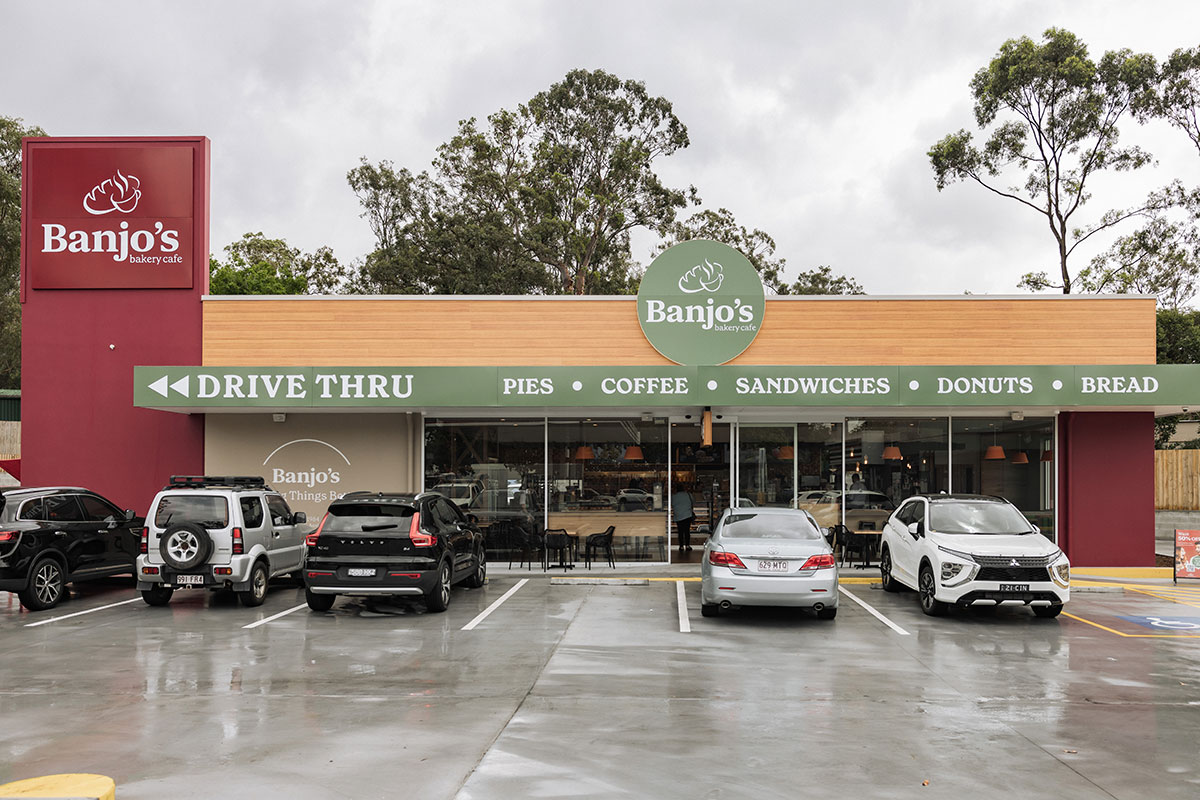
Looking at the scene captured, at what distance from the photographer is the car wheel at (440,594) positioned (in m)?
13.0

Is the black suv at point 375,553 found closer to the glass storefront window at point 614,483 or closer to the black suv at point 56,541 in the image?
the black suv at point 56,541

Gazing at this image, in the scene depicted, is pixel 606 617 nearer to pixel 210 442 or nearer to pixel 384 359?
pixel 384 359

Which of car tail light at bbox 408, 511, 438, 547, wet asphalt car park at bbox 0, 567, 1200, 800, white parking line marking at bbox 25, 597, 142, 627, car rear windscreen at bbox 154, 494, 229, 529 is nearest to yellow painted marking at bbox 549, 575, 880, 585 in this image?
wet asphalt car park at bbox 0, 567, 1200, 800

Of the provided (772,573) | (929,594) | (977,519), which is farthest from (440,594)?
(977,519)

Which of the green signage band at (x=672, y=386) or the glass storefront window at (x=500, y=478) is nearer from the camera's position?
the green signage band at (x=672, y=386)

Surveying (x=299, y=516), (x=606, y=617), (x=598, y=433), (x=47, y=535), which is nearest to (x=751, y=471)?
(x=598, y=433)

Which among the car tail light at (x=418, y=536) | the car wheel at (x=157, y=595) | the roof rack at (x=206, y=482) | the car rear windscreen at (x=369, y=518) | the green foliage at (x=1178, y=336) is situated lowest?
the car wheel at (x=157, y=595)

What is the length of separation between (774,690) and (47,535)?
35.5ft

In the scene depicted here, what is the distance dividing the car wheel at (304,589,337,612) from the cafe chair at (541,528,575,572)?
16.4ft

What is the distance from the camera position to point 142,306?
18547 millimetres

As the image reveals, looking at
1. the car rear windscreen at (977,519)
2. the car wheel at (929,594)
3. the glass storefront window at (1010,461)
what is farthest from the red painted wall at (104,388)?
the glass storefront window at (1010,461)

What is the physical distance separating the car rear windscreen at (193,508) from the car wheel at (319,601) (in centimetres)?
172

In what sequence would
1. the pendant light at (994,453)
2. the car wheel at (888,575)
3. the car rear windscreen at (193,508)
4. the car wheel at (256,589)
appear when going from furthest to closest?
1. the pendant light at (994,453)
2. the car wheel at (888,575)
3. the car wheel at (256,589)
4. the car rear windscreen at (193,508)

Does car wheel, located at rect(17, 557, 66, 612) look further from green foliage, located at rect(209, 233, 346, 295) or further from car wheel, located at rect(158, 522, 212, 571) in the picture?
green foliage, located at rect(209, 233, 346, 295)
